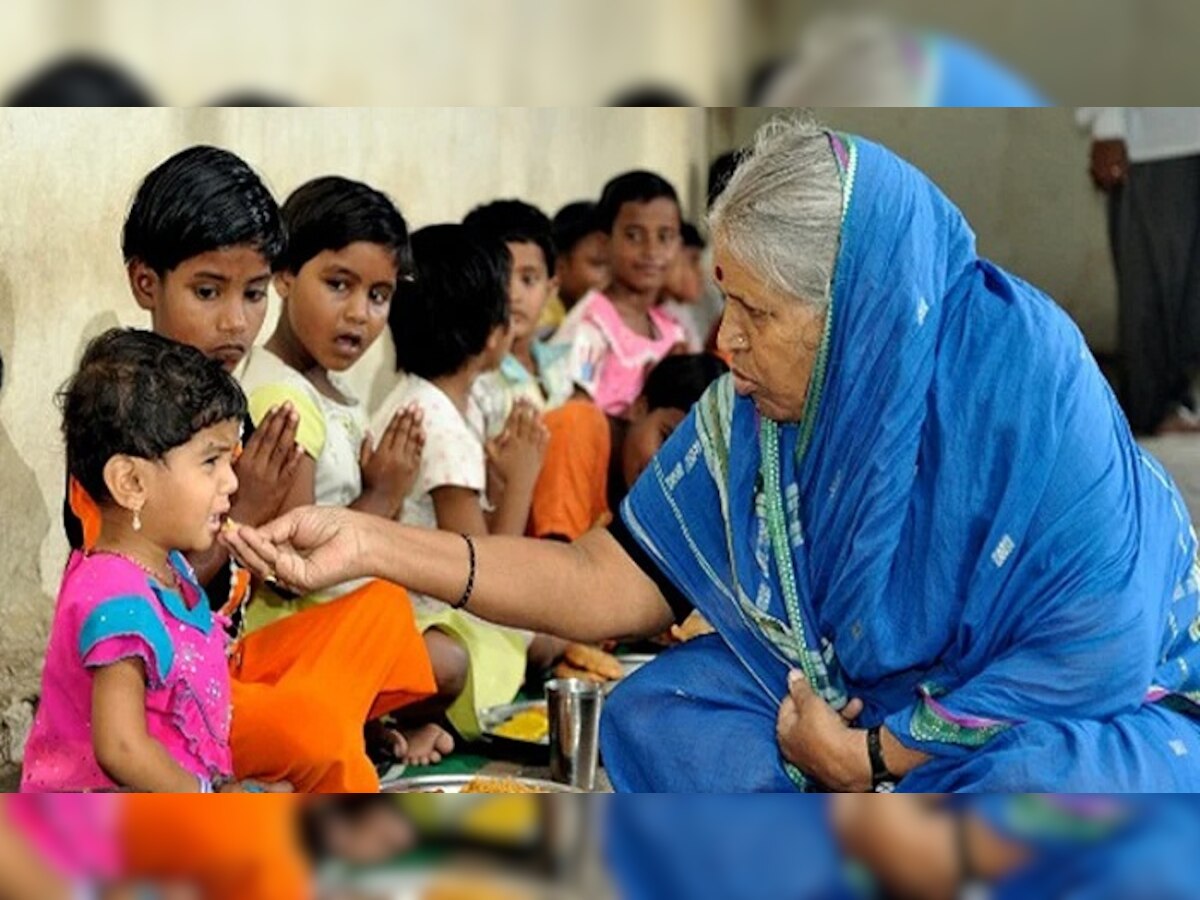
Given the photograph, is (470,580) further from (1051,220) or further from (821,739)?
(1051,220)

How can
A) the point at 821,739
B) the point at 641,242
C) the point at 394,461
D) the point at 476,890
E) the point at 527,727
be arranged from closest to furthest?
1. the point at 476,890
2. the point at 821,739
3. the point at 394,461
4. the point at 527,727
5. the point at 641,242

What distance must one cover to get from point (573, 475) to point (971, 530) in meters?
2.03

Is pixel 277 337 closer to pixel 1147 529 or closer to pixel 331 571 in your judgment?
pixel 331 571

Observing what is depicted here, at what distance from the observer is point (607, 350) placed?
4430 millimetres

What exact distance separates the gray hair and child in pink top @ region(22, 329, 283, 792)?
28.8 inches

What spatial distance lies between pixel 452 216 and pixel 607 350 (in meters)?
0.71

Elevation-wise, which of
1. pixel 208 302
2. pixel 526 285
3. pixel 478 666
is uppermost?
pixel 208 302

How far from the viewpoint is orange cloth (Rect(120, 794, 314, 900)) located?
0.57 meters

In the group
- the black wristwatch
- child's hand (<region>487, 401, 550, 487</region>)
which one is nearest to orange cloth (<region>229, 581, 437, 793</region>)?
child's hand (<region>487, 401, 550, 487</region>)

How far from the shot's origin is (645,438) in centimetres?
405

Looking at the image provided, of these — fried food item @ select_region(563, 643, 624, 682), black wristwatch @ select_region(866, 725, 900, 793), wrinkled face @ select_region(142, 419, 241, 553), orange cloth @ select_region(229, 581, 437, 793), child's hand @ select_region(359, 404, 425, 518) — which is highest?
wrinkled face @ select_region(142, 419, 241, 553)

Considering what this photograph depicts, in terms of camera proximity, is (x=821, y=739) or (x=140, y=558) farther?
(x=140, y=558)

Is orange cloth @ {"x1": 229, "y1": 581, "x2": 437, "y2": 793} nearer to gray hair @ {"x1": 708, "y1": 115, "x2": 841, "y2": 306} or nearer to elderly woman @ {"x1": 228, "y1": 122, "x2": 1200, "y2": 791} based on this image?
elderly woman @ {"x1": 228, "y1": 122, "x2": 1200, "y2": 791}

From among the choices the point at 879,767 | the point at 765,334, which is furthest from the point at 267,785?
the point at 765,334
